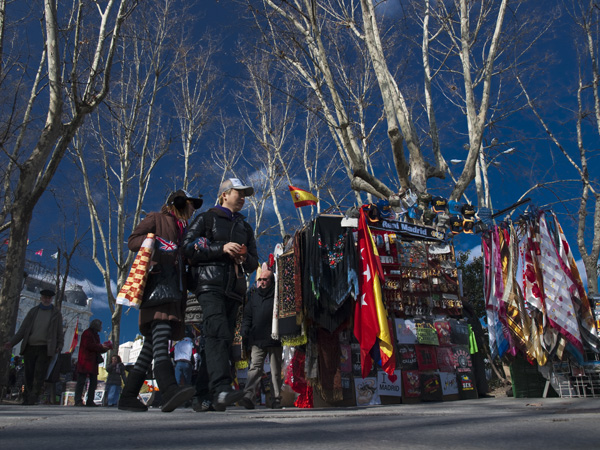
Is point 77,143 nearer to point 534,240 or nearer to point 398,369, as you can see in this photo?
point 398,369

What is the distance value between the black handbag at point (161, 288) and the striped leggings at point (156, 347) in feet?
0.59

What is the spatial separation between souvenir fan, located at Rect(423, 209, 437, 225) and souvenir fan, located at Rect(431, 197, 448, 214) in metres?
0.11

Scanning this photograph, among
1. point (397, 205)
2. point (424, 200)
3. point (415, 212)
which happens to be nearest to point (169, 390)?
point (397, 205)

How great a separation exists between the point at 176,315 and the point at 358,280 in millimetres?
3386

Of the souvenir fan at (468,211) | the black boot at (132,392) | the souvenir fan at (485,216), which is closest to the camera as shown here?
the black boot at (132,392)

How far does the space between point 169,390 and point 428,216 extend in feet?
20.9

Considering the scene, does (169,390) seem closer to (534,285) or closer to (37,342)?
(534,285)

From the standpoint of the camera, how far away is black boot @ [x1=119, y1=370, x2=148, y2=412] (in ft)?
12.4

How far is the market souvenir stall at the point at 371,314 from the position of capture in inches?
256

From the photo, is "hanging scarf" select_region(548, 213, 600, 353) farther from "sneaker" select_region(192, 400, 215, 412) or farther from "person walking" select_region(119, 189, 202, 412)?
"person walking" select_region(119, 189, 202, 412)

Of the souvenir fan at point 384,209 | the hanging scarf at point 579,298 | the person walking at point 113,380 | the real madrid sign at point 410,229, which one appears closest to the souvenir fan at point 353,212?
the real madrid sign at point 410,229

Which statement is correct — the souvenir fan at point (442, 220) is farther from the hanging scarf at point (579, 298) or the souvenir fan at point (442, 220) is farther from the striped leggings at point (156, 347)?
the striped leggings at point (156, 347)

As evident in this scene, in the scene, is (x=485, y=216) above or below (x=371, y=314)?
above

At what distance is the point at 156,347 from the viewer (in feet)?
11.7
